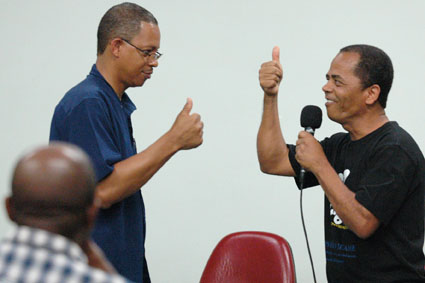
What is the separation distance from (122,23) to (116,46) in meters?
0.08

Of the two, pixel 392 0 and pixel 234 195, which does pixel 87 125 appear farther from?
pixel 392 0

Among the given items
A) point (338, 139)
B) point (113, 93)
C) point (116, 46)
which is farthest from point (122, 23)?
point (338, 139)

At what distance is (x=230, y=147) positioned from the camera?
343 cm

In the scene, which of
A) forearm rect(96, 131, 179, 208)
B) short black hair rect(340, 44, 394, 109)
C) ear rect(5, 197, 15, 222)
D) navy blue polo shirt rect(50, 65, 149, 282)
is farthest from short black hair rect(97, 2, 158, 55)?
ear rect(5, 197, 15, 222)

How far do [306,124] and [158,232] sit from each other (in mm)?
1488

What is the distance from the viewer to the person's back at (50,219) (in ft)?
2.59

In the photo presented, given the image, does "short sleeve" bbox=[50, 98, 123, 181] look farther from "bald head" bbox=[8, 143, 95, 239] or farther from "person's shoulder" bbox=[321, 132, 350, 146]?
"bald head" bbox=[8, 143, 95, 239]

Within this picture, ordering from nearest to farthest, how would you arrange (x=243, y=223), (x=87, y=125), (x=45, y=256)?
(x=45, y=256), (x=87, y=125), (x=243, y=223)

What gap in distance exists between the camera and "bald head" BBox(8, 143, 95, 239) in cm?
84

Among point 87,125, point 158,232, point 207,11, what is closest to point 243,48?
point 207,11

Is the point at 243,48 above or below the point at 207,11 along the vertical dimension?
below

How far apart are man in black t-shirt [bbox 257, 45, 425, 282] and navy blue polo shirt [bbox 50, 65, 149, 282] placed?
1.95 feet

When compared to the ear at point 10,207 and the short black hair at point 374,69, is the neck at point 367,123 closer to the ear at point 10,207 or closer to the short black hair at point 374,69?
the short black hair at point 374,69

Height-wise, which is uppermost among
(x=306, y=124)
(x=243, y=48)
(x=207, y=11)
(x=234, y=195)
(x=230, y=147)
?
(x=207, y=11)
